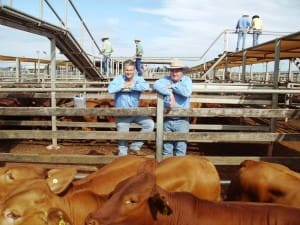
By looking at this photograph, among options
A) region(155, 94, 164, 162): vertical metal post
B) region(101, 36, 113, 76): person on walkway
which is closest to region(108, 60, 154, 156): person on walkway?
region(155, 94, 164, 162): vertical metal post

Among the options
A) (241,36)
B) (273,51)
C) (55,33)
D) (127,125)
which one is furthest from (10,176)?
(241,36)

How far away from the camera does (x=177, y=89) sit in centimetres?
572

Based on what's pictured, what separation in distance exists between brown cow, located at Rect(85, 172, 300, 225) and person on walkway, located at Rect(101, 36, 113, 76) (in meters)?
15.0

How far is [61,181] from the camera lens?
12.7ft

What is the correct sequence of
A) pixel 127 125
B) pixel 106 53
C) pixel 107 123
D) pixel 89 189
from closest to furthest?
pixel 89 189 < pixel 127 125 < pixel 107 123 < pixel 106 53

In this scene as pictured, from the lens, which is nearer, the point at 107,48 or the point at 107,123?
the point at 107,123

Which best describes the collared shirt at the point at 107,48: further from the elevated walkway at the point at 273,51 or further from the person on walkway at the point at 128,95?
the person on walkway at the point at 128,95

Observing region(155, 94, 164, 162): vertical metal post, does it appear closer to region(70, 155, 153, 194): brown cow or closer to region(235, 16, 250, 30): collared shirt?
region(70, 155, 153, 194): brown cow

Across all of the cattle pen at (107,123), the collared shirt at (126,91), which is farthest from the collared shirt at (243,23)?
the collared shirt at (126,91)

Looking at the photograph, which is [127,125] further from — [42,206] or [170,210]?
[170,210]

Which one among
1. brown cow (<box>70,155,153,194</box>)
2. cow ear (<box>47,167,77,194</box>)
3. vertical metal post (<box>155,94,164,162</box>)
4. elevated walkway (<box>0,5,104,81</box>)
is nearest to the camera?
cow ear (<box>47,167,77,194</box>)

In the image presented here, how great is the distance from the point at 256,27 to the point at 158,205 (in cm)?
1738

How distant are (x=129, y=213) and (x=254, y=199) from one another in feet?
5.82

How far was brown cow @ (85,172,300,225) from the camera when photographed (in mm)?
3182
